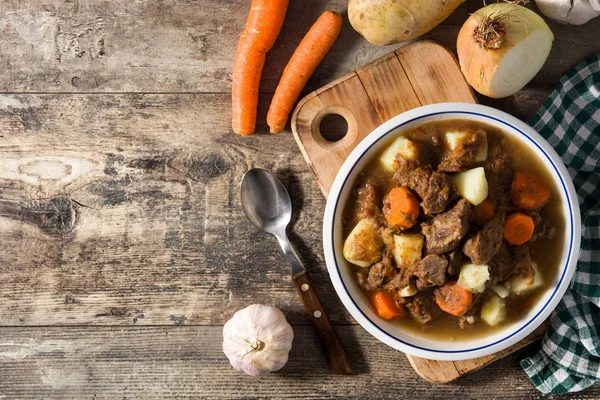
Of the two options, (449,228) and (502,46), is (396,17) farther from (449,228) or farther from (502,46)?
(449,228)

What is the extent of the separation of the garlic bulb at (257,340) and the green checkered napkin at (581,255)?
4.22ft

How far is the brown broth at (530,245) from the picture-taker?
2627 millimetres

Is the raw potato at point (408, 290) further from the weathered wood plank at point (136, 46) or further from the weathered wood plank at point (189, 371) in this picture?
the weathered wood plank at point (136, 46)

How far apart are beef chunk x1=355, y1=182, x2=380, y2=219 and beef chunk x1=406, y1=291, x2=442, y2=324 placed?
441 mm

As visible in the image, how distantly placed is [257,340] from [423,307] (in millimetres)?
831

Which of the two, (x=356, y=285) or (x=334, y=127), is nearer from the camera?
(x=356, y=285)

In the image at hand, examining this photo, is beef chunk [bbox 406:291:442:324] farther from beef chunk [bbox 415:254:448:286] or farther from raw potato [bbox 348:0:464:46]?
raw potato [bbox 348:0:464:46]

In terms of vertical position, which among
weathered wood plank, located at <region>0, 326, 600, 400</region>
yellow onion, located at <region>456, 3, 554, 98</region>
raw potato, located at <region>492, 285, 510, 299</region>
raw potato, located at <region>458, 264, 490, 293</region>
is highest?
yellow onion, located at <region>456, 3, 554, 98</region>

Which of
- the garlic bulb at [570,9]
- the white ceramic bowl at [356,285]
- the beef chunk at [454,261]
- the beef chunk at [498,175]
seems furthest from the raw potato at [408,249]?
the garlic bulb at [570,9]

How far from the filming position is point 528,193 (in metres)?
2.56

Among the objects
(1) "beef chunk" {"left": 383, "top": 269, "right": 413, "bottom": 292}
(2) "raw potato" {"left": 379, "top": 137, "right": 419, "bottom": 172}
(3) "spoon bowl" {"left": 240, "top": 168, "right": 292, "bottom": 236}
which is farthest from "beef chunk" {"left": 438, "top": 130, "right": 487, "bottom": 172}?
(3) "spoon bowl" {"left": 240, "top": 168, "right": 292, "bottom": 236}

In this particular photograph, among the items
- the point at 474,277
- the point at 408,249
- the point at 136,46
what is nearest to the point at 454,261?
the point at 474,277

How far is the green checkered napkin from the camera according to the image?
283 centimetres

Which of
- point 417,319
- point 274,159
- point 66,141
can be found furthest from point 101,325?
A: point 417,319
